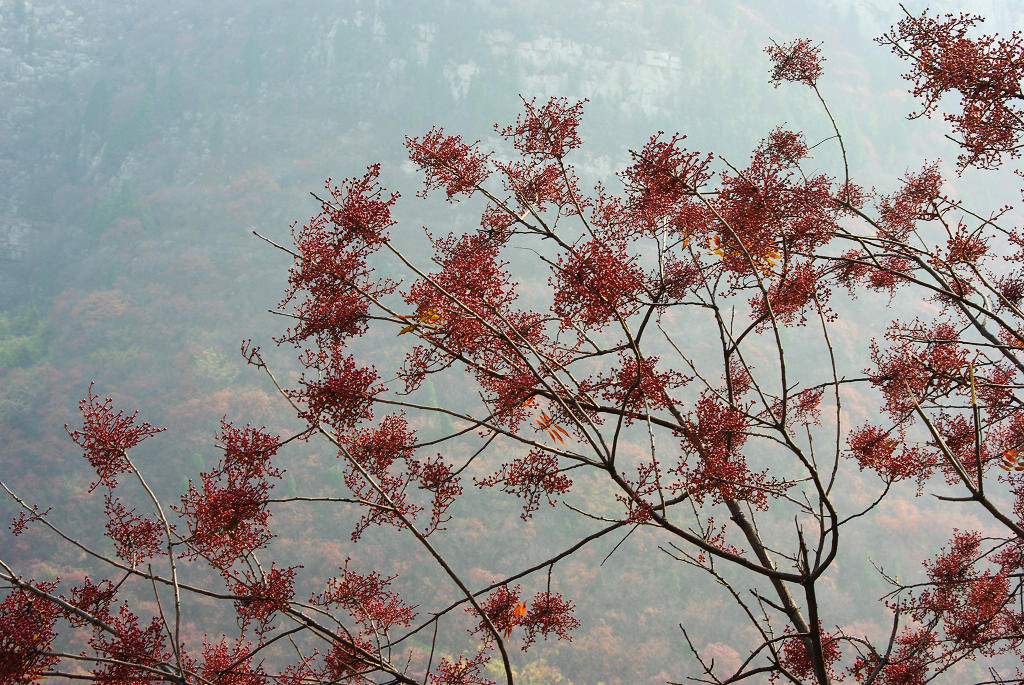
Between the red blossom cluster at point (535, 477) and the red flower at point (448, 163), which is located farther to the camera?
the red flower at point (448, 163)

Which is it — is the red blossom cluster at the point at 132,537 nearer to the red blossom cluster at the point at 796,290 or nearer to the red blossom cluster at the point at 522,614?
the red blossom cluster at the point at 522,614

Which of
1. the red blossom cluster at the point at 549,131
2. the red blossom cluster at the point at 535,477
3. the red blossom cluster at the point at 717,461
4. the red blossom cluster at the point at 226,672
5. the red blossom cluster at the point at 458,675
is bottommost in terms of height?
the red blossom cluster at the point at 458,675

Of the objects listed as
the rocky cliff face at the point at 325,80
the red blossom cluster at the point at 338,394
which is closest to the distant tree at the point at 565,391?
the red blossom cluster at the point at 338,394

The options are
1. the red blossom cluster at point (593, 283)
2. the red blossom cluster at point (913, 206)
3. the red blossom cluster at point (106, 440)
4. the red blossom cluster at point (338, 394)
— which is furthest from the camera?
the red blossom cluster at point (913, 206)

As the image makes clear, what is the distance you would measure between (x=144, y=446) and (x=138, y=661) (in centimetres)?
3518

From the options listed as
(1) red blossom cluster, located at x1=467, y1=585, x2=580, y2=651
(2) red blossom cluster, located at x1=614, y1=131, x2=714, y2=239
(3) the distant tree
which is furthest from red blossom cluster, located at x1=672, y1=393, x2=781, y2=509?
(1) red blossom cluster, located at x1=467, y1=585, x2=580, y2=651

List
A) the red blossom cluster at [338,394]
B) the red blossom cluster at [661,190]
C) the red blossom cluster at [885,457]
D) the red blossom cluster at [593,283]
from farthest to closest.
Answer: the red blossom cluster at [885,457] → the red blossom cluster at [661,190] → the red blossom cluster at [338,394] → the red blossom cluster at [593,283]

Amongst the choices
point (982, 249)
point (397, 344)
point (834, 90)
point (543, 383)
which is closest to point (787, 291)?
point (543, 383)

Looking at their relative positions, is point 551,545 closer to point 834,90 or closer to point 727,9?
point 834,90

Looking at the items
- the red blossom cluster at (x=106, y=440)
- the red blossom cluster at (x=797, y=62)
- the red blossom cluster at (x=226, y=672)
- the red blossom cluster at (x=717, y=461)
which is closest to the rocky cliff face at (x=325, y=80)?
the red blossom cluster at (x=797, y=62)

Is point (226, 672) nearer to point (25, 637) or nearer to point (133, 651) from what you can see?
point (133, 651)

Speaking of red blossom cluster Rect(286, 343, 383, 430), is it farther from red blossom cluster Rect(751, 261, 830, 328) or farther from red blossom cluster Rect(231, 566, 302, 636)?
red blossom cluster Rect(751, 261, 830, 328)

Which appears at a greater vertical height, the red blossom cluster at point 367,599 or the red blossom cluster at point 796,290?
the red blossom cluster at point 796,290

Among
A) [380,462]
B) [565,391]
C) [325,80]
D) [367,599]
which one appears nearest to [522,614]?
[367,599]
